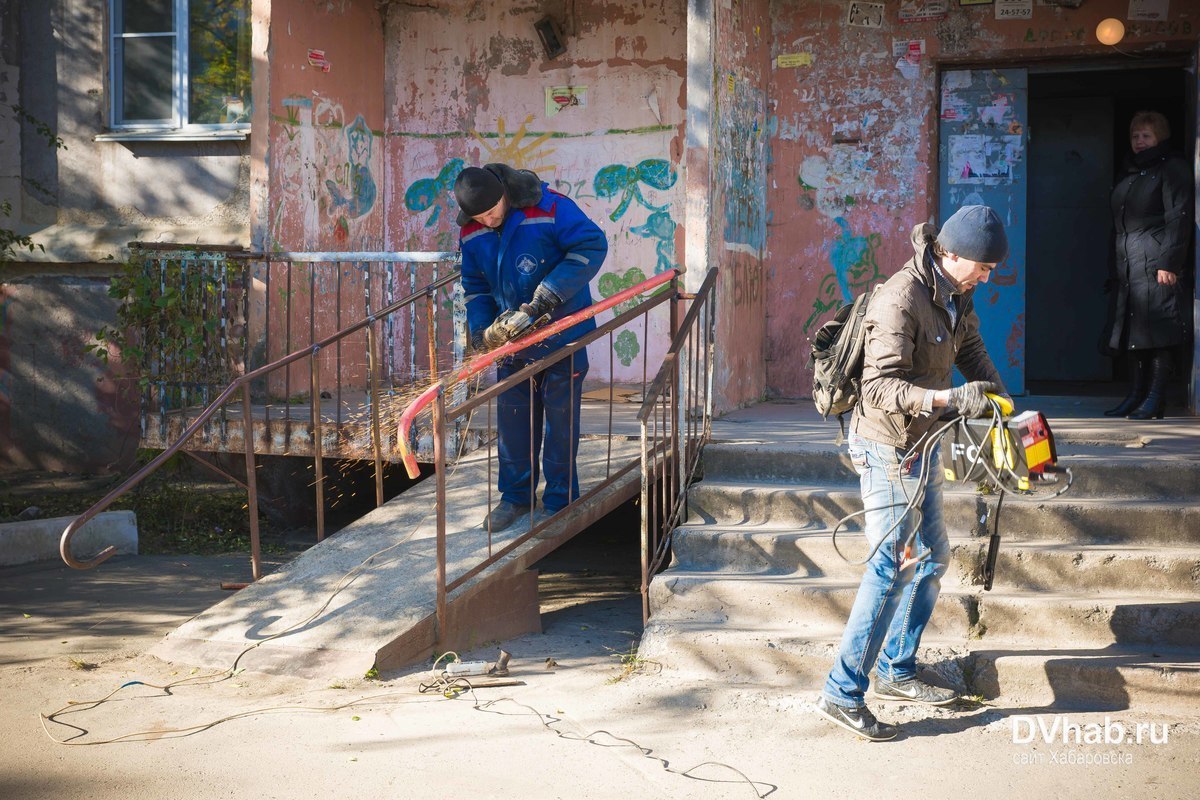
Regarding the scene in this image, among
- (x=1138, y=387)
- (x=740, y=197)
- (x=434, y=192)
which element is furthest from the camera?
(x=434, y=192)

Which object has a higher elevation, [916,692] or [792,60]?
[792,60]

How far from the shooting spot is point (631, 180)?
883 cm

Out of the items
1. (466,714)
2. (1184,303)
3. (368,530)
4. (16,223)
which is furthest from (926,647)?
(16,223)

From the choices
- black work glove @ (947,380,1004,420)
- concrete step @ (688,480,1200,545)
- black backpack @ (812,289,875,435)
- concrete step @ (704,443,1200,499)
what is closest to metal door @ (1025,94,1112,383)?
concrete step @ (704,443,1200,499)

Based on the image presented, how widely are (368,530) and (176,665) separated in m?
1.24

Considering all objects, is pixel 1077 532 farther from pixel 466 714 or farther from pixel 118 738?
pixel 118 738

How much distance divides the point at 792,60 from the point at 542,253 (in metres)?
3.57

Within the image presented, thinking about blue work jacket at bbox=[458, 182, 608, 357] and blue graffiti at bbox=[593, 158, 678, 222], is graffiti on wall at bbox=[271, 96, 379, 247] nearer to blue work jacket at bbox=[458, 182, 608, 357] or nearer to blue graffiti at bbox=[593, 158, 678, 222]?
blue graffiti at bbox=[593, 158, 678, 222]

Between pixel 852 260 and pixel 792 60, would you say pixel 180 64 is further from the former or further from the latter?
pixel 852 260

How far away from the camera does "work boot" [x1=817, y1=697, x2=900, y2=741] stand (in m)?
3.98

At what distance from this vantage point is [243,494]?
8789mm

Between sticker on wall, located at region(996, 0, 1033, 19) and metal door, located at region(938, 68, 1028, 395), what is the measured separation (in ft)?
1.19

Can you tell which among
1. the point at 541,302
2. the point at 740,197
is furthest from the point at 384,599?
the point at 740,197

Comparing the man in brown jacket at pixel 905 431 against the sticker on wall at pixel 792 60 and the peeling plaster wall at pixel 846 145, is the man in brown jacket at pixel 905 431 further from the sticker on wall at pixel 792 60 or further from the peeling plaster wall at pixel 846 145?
the sticker on wall at pixel 792 60
